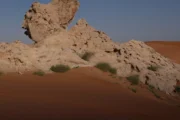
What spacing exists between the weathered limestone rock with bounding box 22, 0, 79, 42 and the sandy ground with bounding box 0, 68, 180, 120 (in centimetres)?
290

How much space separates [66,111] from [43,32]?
712 cm

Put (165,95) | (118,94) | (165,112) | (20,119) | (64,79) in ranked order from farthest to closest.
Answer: (165,95), (64,79), (118,94), (165,112), (20,119)

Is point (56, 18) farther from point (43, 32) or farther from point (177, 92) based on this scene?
point (177, 92)

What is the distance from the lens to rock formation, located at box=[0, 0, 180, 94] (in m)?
11.2

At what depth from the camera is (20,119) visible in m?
5.15

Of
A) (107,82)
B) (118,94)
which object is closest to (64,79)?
(107,82)

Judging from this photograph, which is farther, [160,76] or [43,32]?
[43,32]

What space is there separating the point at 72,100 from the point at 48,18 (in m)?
6.29

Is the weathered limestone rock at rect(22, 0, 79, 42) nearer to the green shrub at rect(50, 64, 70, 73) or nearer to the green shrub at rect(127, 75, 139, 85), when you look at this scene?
the green shrub at rect(50, 64, 70, 73)

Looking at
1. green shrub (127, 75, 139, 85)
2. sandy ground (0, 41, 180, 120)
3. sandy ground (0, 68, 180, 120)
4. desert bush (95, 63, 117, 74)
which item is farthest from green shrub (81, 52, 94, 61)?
green shrub (127, 75, 139, 85)

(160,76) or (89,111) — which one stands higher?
(160,76)

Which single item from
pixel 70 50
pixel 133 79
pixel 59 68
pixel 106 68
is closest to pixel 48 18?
pixel 70 50

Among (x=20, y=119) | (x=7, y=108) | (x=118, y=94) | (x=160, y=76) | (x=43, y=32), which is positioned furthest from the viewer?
(x=43, y=32)

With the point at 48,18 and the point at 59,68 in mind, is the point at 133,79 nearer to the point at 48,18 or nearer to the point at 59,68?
the point at 59,68
